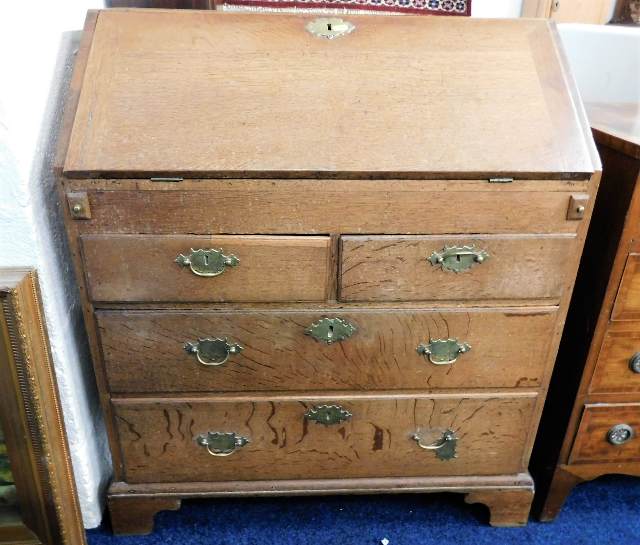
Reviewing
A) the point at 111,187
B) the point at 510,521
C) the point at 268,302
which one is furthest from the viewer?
the point at 510,521

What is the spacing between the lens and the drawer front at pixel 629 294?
48.5 inches

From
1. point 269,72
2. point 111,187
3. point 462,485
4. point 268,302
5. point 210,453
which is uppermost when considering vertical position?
point 269,72

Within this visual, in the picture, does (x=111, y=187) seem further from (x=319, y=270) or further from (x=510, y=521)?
(x=510, y=521)

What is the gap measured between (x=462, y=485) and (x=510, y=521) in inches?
7.6

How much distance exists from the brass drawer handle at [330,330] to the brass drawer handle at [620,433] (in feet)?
2.28

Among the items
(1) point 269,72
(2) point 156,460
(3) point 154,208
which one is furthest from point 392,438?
(1) point 269,72

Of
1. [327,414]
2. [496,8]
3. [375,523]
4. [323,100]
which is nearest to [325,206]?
[323,100]

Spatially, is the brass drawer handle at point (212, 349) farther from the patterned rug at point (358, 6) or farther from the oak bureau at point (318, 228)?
the patterned rug at point (358, 6)

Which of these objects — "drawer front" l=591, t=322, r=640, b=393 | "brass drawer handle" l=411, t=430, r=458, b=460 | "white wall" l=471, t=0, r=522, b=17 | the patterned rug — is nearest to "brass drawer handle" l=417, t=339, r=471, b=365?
"brass drawer handle" l=411, t=430, r=458, b=460

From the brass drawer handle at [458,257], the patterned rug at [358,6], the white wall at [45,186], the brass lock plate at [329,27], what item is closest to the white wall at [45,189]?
the white wall at [45,186]

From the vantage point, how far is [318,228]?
114cm

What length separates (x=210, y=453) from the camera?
138 centimetres

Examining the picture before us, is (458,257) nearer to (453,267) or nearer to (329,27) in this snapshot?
(453,267)

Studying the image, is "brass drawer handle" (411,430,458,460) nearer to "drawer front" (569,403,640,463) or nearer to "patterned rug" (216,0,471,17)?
"drawer front" (569,403,640,463)
